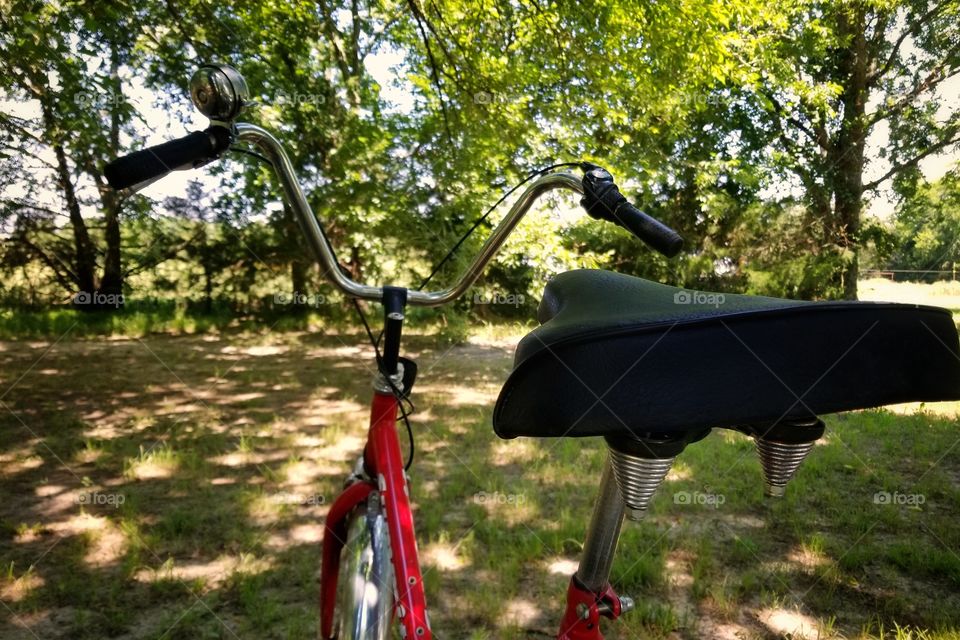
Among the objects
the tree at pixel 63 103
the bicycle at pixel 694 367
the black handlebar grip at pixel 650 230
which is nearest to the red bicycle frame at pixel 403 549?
the bicycle at pixel 694 367

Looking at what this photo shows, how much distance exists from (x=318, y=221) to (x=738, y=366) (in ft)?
3.19

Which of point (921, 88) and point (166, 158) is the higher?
point (921, 88)

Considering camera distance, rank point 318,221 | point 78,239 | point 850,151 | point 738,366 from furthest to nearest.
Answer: point 850,151 → point 78,239 → point 318,221 → point 738,366

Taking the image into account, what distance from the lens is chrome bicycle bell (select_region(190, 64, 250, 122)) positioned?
1026 millimetres

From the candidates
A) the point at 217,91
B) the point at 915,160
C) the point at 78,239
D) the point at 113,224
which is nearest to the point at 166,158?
the point at 217,91

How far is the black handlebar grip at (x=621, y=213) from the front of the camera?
1082 millimetres

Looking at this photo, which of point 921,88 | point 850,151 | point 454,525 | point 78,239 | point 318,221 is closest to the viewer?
point 318,221

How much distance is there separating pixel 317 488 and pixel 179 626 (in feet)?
4.40

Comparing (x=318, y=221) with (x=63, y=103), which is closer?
(x=318, y=221)

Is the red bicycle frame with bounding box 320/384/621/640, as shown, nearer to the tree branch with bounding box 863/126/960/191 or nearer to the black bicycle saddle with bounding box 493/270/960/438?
the black bicycle saddle with bounding box 493/270/960/438

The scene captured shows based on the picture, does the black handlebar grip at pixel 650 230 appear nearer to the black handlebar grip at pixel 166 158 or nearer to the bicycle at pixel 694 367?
the bicycle at pixel 694 367

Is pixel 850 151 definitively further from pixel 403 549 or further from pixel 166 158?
pixel 166 158

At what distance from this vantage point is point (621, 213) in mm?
1169

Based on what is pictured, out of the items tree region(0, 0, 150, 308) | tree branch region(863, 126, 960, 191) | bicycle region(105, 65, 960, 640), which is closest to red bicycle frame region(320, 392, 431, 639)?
bicycle region(105, 65, 960, 640)
